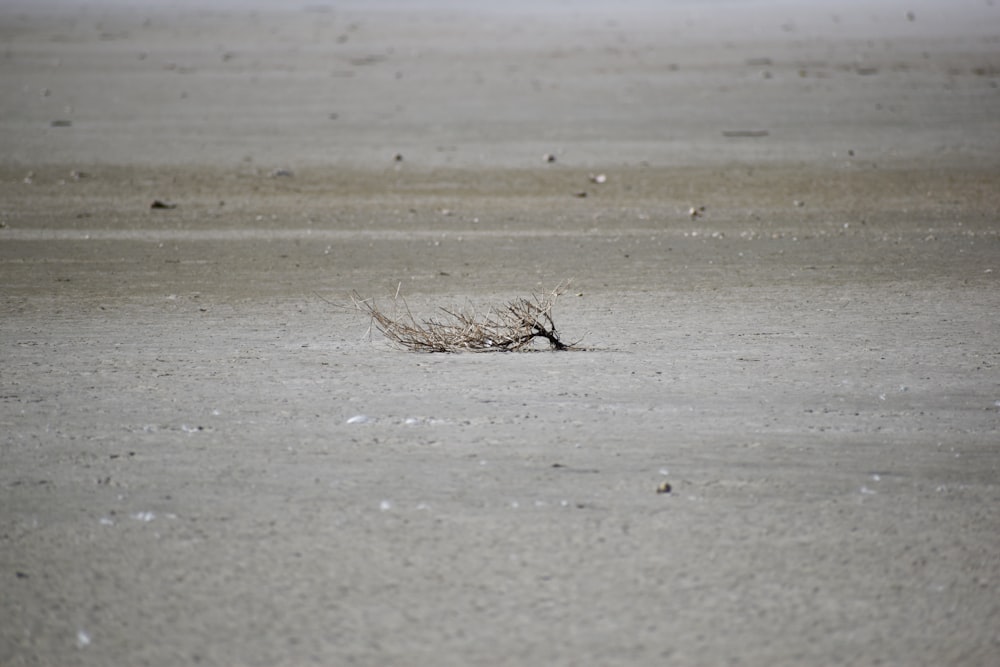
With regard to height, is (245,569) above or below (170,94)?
below

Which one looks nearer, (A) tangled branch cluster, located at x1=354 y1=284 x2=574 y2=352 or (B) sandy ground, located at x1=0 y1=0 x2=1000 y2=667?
(B) sandy ground, located at x1=0 y1=0 x2=1000 y2=667

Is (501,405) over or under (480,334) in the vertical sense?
under

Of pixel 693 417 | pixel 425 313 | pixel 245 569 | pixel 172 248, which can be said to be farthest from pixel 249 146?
pixel 245 569

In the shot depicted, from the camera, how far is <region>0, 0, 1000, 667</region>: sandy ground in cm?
413

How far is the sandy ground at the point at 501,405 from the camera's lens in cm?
413

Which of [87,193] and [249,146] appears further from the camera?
[249,146]

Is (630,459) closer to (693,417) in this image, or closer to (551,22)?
(693,417)

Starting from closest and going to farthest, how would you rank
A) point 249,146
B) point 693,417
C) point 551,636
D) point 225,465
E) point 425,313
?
point 551,636 → point 225,465 → point 693,417 → point 425,313 → point 249,146

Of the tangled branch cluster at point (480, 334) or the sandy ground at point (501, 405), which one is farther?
the tangled branch cluster at point (480, 334)

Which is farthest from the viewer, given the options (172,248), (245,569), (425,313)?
(172,248)

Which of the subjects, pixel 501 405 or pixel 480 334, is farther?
pixel 480 334

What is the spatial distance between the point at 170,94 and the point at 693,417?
1948 centimetres

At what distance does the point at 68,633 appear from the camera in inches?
158

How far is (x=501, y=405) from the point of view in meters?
6.44
